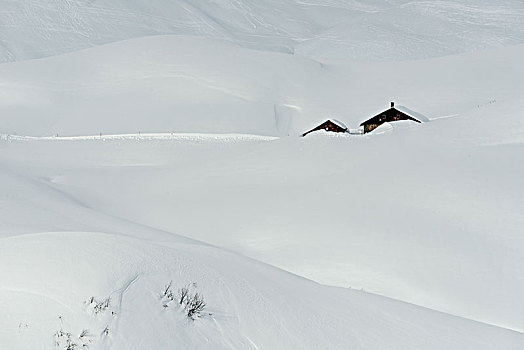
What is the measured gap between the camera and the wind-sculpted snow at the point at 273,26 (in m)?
95.4

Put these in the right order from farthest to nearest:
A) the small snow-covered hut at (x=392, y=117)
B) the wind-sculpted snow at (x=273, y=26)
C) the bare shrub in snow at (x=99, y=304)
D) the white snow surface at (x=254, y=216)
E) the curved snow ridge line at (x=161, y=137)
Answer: the wind-sculpted snow at (x=273, y=26) < the small snow-covered hut at (x=392, y=117) < the curved snow ridge line at (x=161, y=137) < the white snow surface at (x=254, y=216) < the bare shrub in snow at (x=99, y=304)

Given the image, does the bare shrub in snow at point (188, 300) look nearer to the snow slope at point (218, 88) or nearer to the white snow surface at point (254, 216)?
the white snow surface at point (254, 216)

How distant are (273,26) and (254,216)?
101 m

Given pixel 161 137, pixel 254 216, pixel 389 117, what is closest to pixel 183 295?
pixel 254 216

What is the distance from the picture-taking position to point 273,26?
116 metres

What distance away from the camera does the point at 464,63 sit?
70125mm

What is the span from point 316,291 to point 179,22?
105301mm

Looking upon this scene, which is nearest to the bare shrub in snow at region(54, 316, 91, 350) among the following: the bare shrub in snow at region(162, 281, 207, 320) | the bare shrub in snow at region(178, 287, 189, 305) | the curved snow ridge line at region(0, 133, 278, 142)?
the bare shrub in snow at region(162, 281, 207, 320)

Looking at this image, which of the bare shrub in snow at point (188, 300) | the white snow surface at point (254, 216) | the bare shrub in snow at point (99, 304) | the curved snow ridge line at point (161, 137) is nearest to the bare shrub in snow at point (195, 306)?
the bare shrub in snow at point (188, 300)

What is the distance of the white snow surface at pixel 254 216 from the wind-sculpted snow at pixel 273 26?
34.0 m

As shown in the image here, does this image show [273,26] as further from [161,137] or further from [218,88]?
[161,137]

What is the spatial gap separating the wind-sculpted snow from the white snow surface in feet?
111

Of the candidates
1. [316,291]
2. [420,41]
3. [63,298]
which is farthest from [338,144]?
[420,41]

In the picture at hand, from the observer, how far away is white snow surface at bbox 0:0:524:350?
7.97 m
